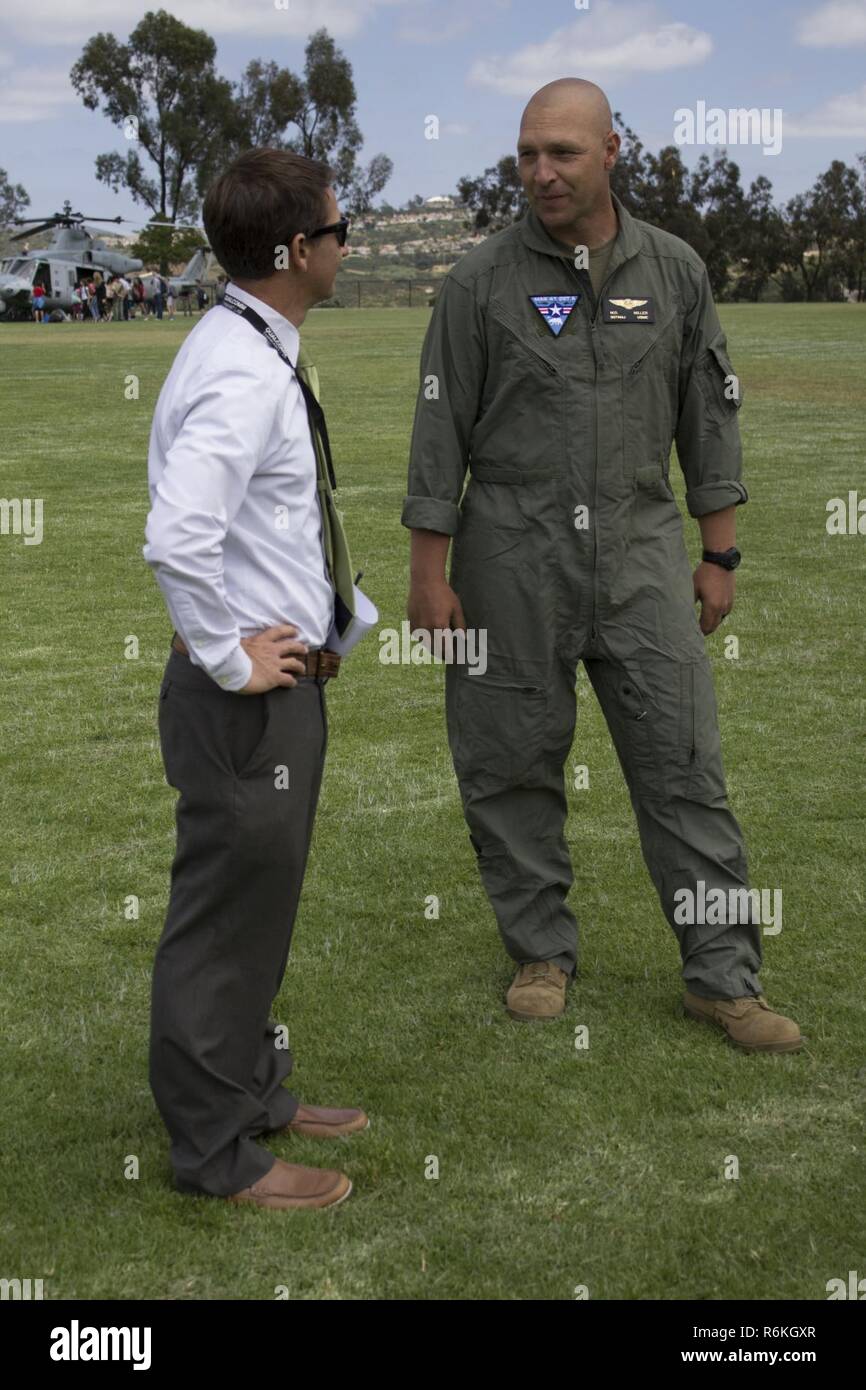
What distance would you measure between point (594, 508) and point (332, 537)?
103cm

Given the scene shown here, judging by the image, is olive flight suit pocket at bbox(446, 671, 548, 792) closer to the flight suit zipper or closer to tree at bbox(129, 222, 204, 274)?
the flight suit zipper

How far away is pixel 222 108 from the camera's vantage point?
9456 cm

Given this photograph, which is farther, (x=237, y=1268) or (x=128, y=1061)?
(x=128, y=1061)

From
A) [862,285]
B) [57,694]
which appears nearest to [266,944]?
[57,694]

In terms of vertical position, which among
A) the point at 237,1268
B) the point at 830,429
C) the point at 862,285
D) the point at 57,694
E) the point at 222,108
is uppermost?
the point at 222,108

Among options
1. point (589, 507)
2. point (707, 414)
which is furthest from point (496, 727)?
point (707, 414)

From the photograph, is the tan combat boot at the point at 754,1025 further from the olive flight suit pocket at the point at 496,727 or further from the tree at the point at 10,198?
the tree at the point at 10,198

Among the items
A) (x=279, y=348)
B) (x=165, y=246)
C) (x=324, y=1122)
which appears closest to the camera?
(x=279, y=348)

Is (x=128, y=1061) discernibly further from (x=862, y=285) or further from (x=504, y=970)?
(x=862, y=285)

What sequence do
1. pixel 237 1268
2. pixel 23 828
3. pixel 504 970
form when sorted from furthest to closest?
pixel 23 828, pixel 504 970, pixel 237 1268

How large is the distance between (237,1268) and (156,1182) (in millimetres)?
398

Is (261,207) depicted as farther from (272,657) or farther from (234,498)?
(272,657)

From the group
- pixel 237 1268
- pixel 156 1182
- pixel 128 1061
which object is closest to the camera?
pixel 237 1268

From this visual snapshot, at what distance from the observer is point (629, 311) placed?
4.07 meters
